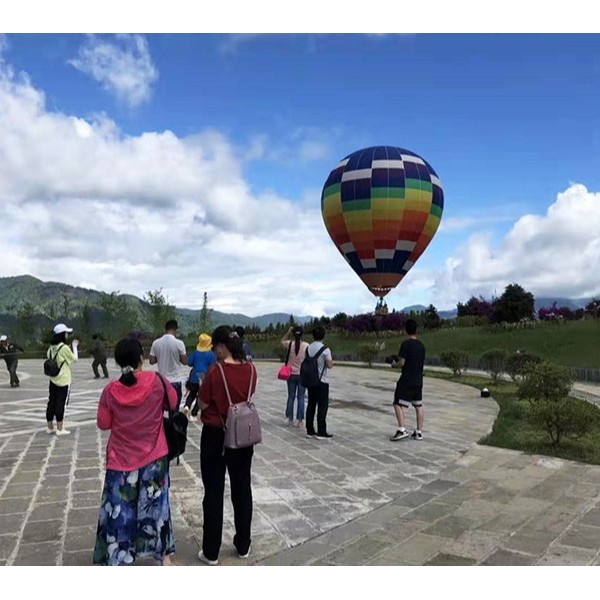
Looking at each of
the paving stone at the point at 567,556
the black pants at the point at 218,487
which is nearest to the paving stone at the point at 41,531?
the black pants at the point at 218,487

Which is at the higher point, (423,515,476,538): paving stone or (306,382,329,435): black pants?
(306,382,329,435): black pants

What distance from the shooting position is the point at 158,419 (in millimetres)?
4172

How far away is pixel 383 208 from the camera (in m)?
27.5

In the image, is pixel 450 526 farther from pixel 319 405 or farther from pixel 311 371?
pixel 319 405

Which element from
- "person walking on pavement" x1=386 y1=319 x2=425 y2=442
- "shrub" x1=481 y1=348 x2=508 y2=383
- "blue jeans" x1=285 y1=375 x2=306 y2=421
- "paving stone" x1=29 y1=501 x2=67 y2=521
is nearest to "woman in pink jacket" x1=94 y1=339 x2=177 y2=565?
"paving stone" x1=29 y1=501 x2=67 y2=521

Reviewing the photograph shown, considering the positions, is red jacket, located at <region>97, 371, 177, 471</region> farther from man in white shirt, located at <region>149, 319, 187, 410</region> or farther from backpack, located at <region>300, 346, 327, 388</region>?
backpack, located at <region>300, 346, 327, 388</region>

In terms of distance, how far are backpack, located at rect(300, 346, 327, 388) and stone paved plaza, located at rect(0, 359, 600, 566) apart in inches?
34.5

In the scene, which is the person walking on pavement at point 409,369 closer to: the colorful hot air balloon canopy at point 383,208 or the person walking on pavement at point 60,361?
the person walking on pavement at point 60,361

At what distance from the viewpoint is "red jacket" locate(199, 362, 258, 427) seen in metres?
4.41

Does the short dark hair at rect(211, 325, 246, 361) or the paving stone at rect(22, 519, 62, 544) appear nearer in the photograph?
the short dark hair at rect(211, 325, 246, 361)

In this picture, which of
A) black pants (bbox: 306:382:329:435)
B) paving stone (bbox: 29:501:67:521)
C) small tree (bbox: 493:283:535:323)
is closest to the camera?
paving stone (bbox: 29:501:67:521)

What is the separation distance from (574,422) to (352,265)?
74.4 feet

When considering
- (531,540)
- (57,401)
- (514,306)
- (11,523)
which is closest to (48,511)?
(11,523)

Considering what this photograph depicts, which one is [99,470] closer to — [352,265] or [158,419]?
[158,419]
